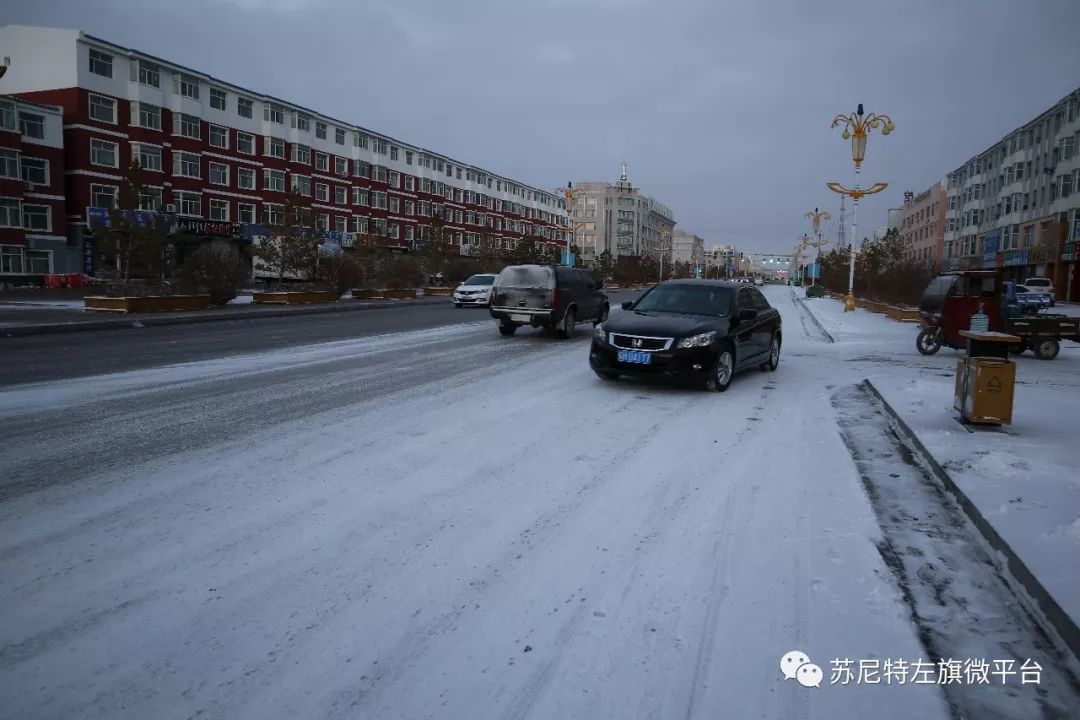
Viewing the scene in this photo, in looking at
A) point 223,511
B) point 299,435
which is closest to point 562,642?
point 223,511

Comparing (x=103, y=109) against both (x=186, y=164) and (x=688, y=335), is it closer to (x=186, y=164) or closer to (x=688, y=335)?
(x=186, y=164)

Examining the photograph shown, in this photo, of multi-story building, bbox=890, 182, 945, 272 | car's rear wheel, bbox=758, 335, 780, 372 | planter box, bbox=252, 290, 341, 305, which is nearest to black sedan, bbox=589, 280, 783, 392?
car's rear wheel, bbox=758, 335, 780, 372

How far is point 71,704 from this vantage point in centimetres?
255

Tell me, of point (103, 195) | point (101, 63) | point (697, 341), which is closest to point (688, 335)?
point (697, 341)

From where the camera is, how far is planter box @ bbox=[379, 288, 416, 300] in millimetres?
36947

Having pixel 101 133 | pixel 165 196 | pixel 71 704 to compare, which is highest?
pixel 101 133

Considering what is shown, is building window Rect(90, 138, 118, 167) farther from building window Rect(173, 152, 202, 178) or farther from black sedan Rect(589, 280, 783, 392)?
black sedan Rect(589, 280, 783, 392)

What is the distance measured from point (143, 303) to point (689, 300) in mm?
19937

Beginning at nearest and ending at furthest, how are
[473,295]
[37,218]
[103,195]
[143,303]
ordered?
[143,303] < [473,295] < [37,218] < [103,195]

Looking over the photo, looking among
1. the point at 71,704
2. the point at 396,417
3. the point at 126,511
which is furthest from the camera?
the point at 396,417

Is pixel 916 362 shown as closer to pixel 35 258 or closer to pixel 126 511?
pixel 126 511

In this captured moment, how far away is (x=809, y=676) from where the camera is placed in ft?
9.29

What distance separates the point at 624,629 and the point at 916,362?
12.0 metres

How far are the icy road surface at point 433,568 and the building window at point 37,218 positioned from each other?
41.1 meters
